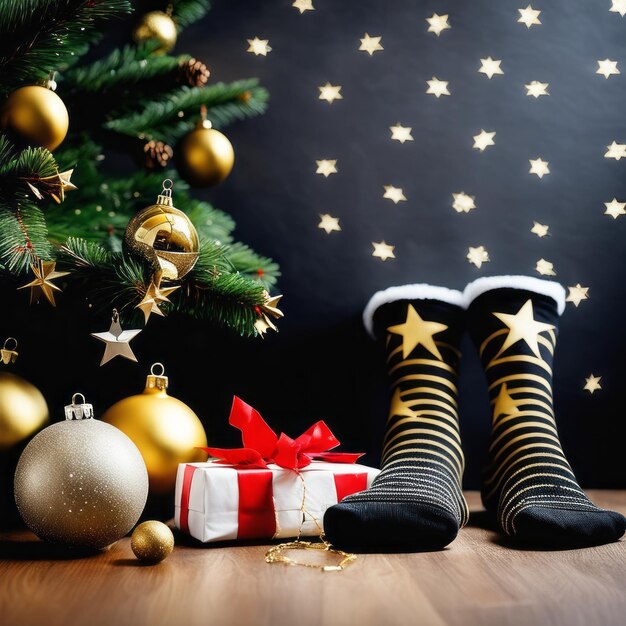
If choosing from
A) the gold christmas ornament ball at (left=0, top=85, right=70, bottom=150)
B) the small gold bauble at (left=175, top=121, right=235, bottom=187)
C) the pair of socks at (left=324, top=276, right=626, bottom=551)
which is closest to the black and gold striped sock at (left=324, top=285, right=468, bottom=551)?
the pair of socks at (left=324, top=276, right=626, bottom=551)

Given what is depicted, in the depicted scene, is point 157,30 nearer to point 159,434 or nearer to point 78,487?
point 159,434

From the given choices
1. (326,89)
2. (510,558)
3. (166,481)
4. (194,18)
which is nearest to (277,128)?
(326,89)

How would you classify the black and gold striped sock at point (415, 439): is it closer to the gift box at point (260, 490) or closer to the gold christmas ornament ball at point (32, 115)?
the gift box at point (260, 490)

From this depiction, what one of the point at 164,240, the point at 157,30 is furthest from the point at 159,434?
the point at 157,30

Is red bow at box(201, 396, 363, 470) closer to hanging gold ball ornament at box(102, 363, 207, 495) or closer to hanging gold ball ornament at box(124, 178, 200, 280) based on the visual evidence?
hanging gold ball ornament at box(102, 363, 207, 495)

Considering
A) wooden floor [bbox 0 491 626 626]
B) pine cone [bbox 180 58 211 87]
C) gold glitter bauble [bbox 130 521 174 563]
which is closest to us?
wooden floor [bbox 0 491 626 626]

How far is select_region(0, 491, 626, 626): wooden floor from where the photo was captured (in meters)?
0.58

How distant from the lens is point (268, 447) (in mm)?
992

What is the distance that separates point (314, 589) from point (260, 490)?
242 millimetres

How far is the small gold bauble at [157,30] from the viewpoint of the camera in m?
1.17

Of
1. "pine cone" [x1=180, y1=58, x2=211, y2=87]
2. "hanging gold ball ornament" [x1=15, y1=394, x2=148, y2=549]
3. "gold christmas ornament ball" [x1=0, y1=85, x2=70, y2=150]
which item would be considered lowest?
"hanging gold ball ornament" [x1=15, y1=394, x2=148, y2=549]

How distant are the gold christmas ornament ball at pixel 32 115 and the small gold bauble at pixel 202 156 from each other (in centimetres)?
26

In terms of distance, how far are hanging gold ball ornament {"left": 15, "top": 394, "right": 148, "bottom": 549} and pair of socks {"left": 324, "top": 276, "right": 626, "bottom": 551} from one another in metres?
Result: 0.24

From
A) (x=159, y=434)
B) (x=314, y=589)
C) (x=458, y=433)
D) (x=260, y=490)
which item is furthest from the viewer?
(x=458, y=433)
